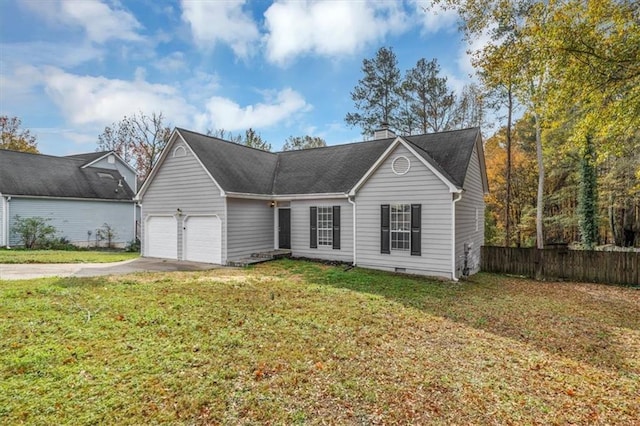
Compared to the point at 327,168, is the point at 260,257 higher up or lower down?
A: lower down

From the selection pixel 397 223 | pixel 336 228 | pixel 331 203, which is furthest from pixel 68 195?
pixel 397 223

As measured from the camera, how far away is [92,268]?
11.9 metres

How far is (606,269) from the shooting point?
11672 millimetres

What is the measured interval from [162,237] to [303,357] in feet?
41.5

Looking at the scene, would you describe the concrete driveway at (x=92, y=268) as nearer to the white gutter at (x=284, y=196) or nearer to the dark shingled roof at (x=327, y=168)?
the white gutter at (x=284, y=196)

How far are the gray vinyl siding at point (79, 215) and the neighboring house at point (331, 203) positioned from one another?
8521mm

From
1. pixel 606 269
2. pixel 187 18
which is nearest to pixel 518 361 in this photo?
pixel 606 269

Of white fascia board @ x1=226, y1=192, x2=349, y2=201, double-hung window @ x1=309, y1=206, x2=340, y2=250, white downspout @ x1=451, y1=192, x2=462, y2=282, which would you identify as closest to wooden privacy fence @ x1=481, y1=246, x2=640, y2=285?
white downspout @ x1=451, y1=192, x2=462, y2=282

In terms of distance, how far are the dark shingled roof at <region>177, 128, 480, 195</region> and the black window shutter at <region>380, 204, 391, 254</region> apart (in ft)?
6.88

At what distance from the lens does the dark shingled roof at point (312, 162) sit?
43.9ft

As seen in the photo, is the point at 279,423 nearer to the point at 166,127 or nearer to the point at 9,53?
the point at 9,53

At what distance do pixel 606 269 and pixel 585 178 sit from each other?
8544 millimetres

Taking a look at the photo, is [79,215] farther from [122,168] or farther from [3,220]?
[122,168]

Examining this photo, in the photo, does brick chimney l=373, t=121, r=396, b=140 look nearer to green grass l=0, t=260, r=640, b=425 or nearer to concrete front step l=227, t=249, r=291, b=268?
concrete front step l=227, t=249, r=291, b=268
